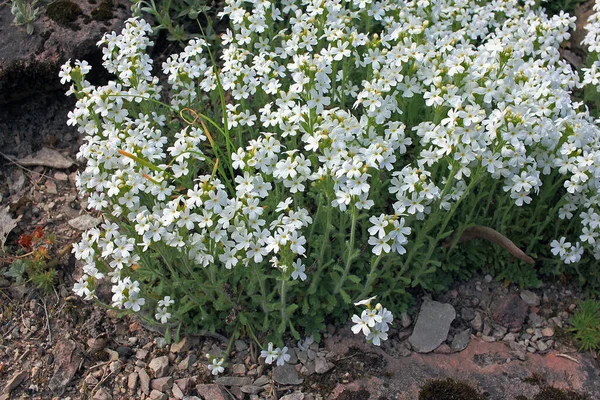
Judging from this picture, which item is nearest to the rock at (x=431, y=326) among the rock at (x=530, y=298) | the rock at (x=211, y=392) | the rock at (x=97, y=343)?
the rock at (x=530, y=298)

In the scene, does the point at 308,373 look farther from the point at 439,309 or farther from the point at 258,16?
the point at 258,16

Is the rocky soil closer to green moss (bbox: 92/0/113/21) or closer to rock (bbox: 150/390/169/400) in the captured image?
rock (bbox: 150/390/169/400)

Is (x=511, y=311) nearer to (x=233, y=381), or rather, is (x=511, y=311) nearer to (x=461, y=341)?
(x=461, y=341)

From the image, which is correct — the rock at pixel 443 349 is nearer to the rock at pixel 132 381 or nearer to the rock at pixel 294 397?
the rock at pixel 294 397

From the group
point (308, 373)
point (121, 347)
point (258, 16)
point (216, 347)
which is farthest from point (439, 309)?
point (258, 16)

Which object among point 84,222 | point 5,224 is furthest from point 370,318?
point 5,224

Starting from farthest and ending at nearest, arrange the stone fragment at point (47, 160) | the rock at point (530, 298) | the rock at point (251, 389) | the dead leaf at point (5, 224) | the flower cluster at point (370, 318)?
the stone fragment at point (47, 160)
the dead leaf at point (5, 224)
the rock at point (530, 298)
the rock at point (251, 389)
the flower cluster at point (370, 318)
